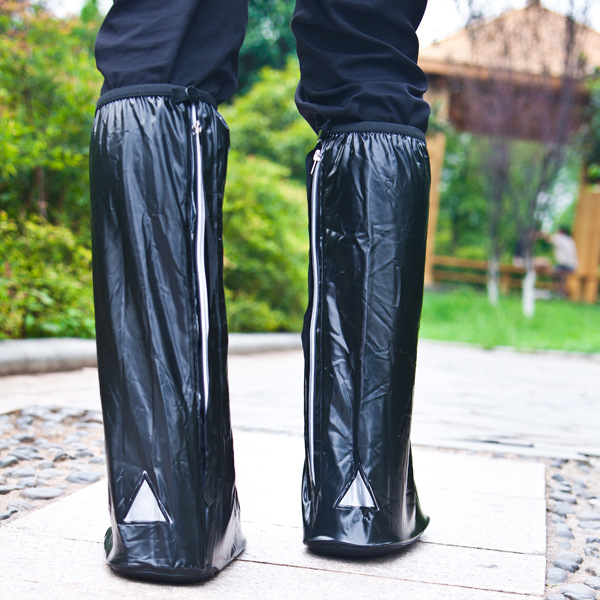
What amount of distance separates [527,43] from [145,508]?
10.1m

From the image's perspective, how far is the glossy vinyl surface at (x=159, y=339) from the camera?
39.9 inches

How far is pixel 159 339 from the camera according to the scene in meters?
1.03

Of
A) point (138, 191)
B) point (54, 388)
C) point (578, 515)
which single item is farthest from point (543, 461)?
point (54, 388)

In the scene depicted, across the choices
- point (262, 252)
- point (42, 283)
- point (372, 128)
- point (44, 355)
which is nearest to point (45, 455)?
point (372, 128)

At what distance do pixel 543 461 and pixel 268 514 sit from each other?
1091 millimetres

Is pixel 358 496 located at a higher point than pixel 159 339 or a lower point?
lower

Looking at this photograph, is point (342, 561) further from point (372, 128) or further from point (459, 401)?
point (459, 401)

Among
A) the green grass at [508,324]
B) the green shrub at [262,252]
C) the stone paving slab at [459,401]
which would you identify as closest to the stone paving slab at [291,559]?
the stone paving slab at [459,401]

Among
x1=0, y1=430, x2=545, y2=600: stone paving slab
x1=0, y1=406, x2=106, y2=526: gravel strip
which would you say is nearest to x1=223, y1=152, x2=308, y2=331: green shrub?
x1=0, y1=406, x2=106, y2=526: gravel strip

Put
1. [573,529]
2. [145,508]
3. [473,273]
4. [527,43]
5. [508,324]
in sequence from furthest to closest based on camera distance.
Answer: [473,273] < [527,43] < [508,324] < [573,529] < [145,508]

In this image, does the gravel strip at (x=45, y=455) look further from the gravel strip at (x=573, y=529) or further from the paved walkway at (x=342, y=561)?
the gravel strip at (x=573, y=529)

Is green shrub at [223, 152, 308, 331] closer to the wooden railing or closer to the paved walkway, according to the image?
the paved walkway

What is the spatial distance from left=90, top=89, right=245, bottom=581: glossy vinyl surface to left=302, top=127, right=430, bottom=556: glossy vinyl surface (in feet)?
0.64

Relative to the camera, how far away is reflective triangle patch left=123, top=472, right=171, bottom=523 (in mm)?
1016
